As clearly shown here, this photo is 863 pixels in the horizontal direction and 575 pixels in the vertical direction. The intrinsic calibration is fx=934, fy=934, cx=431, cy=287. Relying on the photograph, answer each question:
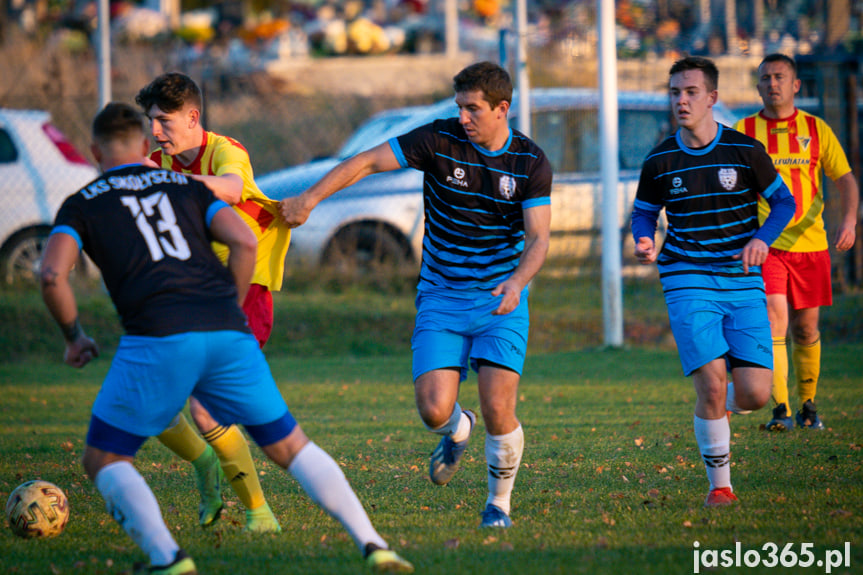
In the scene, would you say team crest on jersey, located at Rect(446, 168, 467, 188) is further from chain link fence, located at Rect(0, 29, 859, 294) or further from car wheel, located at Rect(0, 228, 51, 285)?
car wheel, located at Rect(0, 228, 51, 285)

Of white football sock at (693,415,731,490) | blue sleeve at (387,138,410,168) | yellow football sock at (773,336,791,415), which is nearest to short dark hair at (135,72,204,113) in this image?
blue sleeve at (387,138,410,168)

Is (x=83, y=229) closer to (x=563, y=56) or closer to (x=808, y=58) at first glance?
(x=563, y=56)

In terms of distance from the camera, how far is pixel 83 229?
142 inches

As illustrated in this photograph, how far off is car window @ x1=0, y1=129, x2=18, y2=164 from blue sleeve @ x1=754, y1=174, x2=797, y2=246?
981 centimetres

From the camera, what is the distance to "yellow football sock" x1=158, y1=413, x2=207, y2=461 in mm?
4559

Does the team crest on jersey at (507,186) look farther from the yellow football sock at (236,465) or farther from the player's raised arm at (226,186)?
the yellow football sock at (236,465)

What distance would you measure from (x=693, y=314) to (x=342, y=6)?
140 feet

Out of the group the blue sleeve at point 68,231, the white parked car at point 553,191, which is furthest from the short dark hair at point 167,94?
the white parked car at point 553,191

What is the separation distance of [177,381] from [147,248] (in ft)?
1.73

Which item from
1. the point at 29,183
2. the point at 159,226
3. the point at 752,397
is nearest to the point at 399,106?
the point at 29,183

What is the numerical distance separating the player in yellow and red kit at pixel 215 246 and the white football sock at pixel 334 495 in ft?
3.24

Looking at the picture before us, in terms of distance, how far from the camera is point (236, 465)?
457cm

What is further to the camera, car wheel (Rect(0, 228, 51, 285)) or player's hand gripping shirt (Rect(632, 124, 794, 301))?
car wheel (Rect(0, 228, 51, 285))

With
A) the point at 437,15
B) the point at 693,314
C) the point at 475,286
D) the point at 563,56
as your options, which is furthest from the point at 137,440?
the point at 437,15
